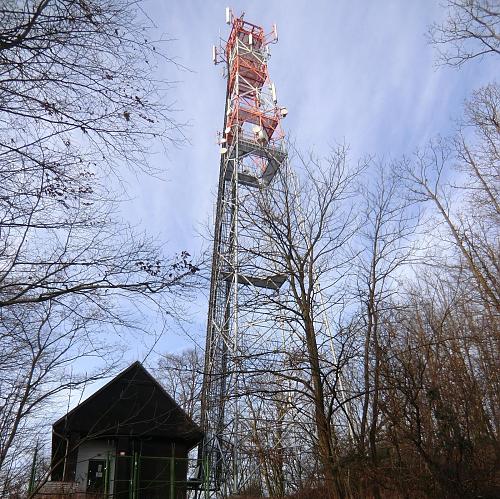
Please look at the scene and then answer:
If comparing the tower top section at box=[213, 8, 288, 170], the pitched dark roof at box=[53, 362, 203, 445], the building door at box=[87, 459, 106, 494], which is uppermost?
the tower top section at box=[213, 8, 288, 170]

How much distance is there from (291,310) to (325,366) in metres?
0.94

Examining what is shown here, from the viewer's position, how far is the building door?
14.8 metres

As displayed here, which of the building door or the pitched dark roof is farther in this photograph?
the building door

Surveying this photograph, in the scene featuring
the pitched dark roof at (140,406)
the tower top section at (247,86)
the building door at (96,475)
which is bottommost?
the building door at (96,475)

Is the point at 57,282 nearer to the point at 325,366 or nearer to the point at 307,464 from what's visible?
the point at 325,366

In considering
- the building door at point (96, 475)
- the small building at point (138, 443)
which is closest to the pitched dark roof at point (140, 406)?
the small building at point (138, 443)

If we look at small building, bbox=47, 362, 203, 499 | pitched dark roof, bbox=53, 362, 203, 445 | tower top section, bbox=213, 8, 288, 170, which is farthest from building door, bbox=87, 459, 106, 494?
tower top section, bbox=213, 8, 288, 170

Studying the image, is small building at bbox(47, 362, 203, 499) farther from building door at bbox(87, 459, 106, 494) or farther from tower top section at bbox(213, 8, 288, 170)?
tower top section at bbox(213, 8, 288, 170)

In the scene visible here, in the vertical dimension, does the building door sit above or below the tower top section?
below

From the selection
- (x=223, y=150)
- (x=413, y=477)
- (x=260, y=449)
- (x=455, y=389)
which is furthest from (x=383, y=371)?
(x=223, y=150)

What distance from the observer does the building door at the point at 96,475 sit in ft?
48.4

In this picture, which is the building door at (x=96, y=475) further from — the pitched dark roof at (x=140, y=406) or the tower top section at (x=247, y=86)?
the tower top section at (x=247, y=86)

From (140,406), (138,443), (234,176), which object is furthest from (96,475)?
(234,176)

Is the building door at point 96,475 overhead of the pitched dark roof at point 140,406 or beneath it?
beneath
